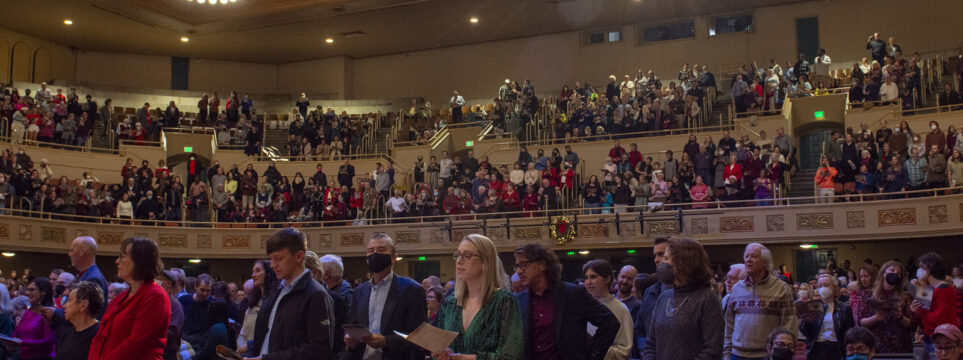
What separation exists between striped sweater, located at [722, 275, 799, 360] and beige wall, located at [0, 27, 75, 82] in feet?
87.6

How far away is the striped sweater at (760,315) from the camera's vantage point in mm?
5465

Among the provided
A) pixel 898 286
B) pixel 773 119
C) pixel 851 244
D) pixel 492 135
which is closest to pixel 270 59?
pixel 492 135

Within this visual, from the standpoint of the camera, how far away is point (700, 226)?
17875 mm

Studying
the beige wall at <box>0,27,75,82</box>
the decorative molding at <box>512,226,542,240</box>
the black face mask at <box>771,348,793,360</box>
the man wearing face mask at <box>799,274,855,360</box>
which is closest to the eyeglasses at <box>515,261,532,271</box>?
the black face mask at <box>771,348,793,360</box>

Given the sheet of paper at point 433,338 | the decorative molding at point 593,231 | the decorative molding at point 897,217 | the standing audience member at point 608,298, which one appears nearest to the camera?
the sheet of paper at point 433,338

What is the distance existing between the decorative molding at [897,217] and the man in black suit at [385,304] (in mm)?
13630

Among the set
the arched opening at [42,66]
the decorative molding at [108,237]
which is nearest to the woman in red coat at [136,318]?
the decorative molding at [108,237]

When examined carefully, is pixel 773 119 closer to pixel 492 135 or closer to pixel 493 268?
pixel 492 135

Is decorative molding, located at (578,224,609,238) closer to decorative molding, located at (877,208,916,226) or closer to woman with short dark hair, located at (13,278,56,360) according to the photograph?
decorative molding, located at (877,208,916,226)

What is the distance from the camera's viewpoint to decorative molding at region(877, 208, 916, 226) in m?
16.2

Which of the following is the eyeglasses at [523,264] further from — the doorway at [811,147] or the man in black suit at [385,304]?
the doorway at [811,147]

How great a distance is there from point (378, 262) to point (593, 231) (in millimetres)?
13844

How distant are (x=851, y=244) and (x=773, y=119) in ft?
13.0

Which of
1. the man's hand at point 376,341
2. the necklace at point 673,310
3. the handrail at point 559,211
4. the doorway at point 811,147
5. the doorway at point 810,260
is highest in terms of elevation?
the doorway at point 811,147
